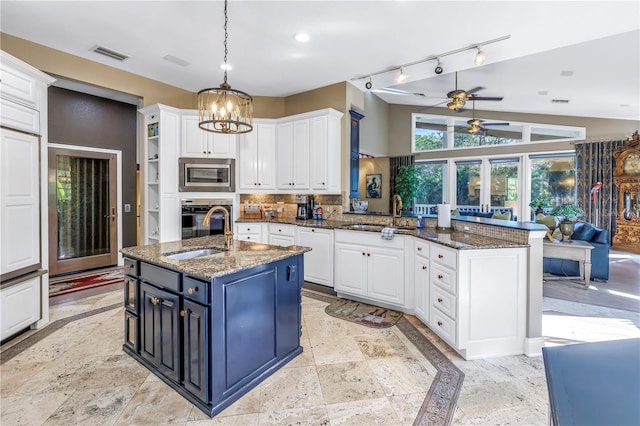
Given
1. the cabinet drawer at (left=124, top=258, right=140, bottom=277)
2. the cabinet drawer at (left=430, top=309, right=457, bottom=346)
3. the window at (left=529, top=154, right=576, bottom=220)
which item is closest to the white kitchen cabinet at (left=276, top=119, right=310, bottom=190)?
the cabinet drawer at (left=430, top=309, right=457, bottom=346)

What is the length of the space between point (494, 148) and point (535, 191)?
1.43 m

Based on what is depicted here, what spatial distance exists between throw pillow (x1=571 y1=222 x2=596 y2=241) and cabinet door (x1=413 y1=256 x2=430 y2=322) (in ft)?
11.6

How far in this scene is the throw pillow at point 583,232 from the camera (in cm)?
473

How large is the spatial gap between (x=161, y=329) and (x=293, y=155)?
10.4 feet

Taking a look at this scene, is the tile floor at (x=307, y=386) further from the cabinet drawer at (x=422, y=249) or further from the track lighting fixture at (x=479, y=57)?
the track lighting fixture at (x=479, y=57)

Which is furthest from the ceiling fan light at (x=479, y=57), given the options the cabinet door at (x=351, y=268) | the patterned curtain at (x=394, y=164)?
the patterned curtain at (x=394, y=164)

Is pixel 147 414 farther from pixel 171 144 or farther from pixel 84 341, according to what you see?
pixel 171 144

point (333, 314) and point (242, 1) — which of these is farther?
point (333, 314)

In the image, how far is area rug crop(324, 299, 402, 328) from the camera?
126 inches

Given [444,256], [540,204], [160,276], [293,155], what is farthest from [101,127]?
[540,204]

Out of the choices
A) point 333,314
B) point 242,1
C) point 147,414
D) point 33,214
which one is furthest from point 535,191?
point 33,214

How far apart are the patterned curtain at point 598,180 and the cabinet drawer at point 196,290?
878 cm

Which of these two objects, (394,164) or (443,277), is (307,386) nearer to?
(443,277)

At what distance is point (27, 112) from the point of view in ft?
9.12
